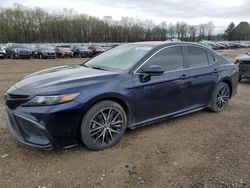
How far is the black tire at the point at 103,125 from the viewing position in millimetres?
3471

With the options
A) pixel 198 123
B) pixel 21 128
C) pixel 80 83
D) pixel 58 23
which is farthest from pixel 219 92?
pixel 58 23

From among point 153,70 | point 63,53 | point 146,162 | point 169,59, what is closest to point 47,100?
point 146,162

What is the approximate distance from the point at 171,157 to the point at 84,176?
1.23m

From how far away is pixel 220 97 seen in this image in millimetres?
5504

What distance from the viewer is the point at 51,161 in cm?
336

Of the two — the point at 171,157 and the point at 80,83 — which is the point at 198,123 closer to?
the point at 171,157

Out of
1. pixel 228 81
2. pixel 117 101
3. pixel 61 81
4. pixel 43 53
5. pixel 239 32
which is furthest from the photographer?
pixel 239 32

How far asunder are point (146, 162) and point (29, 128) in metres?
1.60

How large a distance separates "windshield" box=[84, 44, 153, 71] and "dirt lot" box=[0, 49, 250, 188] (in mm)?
1168

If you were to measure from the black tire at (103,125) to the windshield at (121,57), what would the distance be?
73 centimetres

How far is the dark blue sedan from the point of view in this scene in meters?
3.25

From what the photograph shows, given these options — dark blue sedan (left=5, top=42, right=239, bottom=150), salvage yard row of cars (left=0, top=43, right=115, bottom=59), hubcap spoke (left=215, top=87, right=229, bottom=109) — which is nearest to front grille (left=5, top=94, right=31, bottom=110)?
dark blue sedan (left=5, top=42, right=239, bottom=150)

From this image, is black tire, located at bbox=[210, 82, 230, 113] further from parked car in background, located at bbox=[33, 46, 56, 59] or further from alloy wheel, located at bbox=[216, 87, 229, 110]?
parked car in background, located at bbox=[33, 46, 56, 59]

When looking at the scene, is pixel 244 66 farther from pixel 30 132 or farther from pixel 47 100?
pixel 30 132
